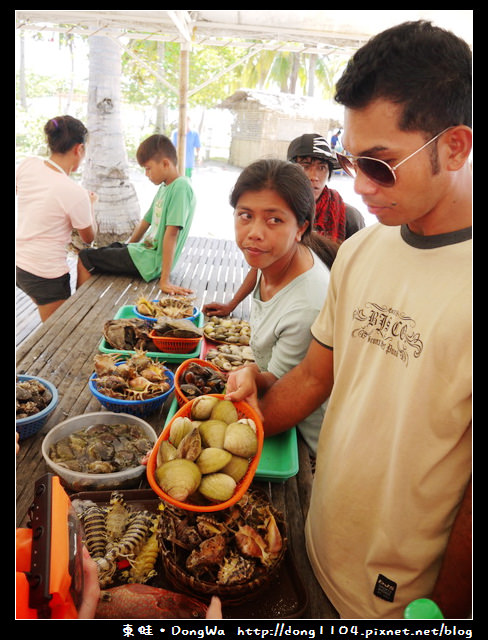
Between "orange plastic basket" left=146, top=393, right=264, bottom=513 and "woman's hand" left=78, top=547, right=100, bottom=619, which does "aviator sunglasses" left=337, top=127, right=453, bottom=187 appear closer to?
"orange plastic basket" left=146, top=393, right=264, bottom=513

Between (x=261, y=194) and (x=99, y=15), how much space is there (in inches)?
198

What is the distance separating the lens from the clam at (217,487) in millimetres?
1388

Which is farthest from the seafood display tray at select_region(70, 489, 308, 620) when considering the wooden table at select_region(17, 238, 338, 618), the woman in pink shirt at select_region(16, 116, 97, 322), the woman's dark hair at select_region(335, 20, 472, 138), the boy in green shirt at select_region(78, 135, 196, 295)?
the woman in pink shirt at select_region(16, 116, 97, 322)

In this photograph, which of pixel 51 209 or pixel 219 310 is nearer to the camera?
pixel 219 310

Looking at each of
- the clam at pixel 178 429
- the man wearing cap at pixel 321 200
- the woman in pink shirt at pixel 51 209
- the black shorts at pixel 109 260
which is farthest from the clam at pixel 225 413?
the black shorts at pixel 109 260

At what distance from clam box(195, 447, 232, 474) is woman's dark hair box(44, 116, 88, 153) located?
3.65m

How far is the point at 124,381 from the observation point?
2350 mm

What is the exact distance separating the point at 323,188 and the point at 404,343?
2.63 m

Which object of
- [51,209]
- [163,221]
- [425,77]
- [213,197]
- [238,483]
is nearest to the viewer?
[425,77]

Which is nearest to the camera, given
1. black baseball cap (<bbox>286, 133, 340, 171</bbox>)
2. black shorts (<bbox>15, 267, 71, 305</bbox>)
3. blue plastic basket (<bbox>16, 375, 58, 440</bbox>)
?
blue plastic basket (<bbox>16, 375, 58, 440</bbox>)

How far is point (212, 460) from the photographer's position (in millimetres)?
1454

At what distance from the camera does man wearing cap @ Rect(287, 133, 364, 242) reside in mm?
3350

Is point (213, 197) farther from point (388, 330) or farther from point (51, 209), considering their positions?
point (388, 330)

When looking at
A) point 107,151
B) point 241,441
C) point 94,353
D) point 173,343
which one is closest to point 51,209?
point 94,353
